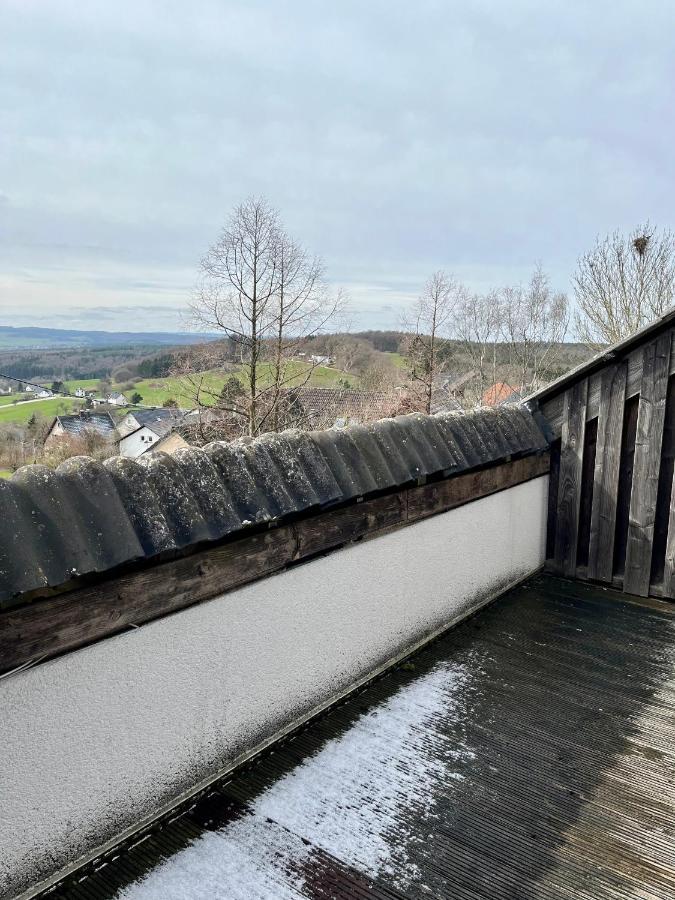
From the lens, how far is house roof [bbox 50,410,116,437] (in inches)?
560

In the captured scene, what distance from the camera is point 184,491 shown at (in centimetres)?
185

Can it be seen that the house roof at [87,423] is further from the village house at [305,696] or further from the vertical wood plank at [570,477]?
the village house at [305,696]

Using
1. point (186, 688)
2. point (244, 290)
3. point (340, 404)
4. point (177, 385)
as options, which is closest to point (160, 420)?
point (177, 385)

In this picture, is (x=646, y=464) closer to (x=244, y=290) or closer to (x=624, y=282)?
(x=624, y=282)

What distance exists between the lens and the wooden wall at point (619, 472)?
368 centimetres

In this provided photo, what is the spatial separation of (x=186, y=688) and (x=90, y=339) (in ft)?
99.7

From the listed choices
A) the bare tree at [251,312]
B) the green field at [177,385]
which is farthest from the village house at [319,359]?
the bare tree at [251,312]

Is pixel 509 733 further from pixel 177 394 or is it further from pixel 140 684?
pixel 177 394

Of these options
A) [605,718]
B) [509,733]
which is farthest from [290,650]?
[605,718]

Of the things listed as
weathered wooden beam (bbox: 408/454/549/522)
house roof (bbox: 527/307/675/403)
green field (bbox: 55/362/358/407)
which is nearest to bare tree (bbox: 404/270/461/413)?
green field (bbox: 55/362/358/407)

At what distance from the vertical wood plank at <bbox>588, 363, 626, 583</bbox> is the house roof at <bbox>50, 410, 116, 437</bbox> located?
1287 cm

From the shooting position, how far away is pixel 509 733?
2332mm

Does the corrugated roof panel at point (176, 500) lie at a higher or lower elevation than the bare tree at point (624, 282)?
lower

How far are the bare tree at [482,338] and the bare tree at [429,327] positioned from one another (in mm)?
2405
